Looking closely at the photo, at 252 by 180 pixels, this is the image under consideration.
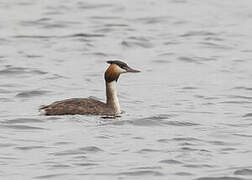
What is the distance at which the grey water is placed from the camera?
48.9 ft

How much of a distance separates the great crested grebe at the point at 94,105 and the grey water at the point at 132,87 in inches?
4.6

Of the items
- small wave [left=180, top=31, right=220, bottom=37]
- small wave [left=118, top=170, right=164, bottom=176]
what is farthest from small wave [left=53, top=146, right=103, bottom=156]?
small wave [left=180, top=31, right=220, bottom=37]

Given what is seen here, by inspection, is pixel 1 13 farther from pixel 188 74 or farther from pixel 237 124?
pixel 237 124

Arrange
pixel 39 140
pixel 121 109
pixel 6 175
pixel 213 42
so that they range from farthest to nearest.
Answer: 1. pixel 213 42
2. pixel 121 109
3. pixel 39 140
4. pixel 6 175

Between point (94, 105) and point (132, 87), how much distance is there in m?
3.63

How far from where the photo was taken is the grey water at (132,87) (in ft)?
48.9

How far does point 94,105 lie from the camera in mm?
18000

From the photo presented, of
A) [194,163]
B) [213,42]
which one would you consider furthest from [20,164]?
[213,42]

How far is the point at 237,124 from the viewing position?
1772cm

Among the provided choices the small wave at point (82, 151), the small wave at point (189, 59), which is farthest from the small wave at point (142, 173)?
the small wave at point (189, 59)

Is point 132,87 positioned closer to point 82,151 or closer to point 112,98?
point 112,98

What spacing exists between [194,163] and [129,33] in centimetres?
1328

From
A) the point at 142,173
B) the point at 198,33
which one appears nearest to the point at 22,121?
the point at 142,173

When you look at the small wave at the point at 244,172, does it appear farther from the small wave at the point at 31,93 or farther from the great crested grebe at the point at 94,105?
the small wave at the point at 31,93
